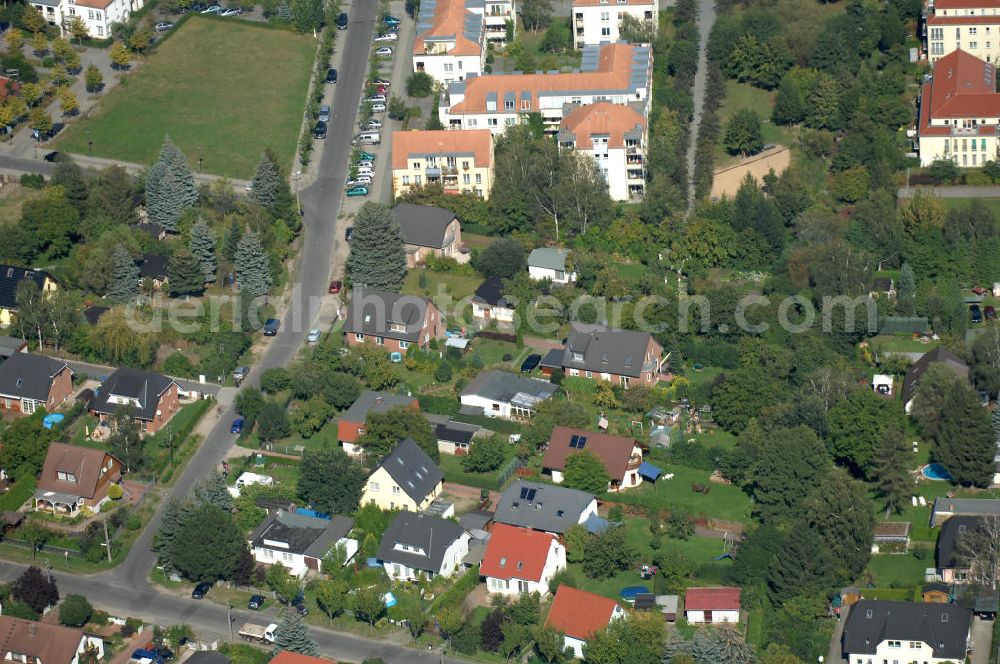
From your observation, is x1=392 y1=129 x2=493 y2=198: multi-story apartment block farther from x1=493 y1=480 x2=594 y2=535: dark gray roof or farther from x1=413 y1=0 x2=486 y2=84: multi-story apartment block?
x1=493 y1=480 x2=594 y2=535: dark gray roof

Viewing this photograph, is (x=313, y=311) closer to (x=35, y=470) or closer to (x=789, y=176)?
(x=35, y=470)

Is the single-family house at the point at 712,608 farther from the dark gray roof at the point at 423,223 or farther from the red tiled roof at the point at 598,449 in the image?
the dark gray roof at the point at 423,223

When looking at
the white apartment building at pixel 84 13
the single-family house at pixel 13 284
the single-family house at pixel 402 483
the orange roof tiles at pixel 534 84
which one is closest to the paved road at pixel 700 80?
the orange roof tiles at pixel 534 84

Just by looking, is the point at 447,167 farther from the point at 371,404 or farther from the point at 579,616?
the point at 579,616

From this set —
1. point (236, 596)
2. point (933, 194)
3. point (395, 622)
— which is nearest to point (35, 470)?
point (236, 596)

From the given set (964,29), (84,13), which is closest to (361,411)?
(84,13)

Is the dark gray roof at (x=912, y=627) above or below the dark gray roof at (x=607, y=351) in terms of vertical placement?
below

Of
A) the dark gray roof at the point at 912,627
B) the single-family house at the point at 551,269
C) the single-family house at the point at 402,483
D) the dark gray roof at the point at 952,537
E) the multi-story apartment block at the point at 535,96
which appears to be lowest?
the dark gray roof at the point at 912,627
